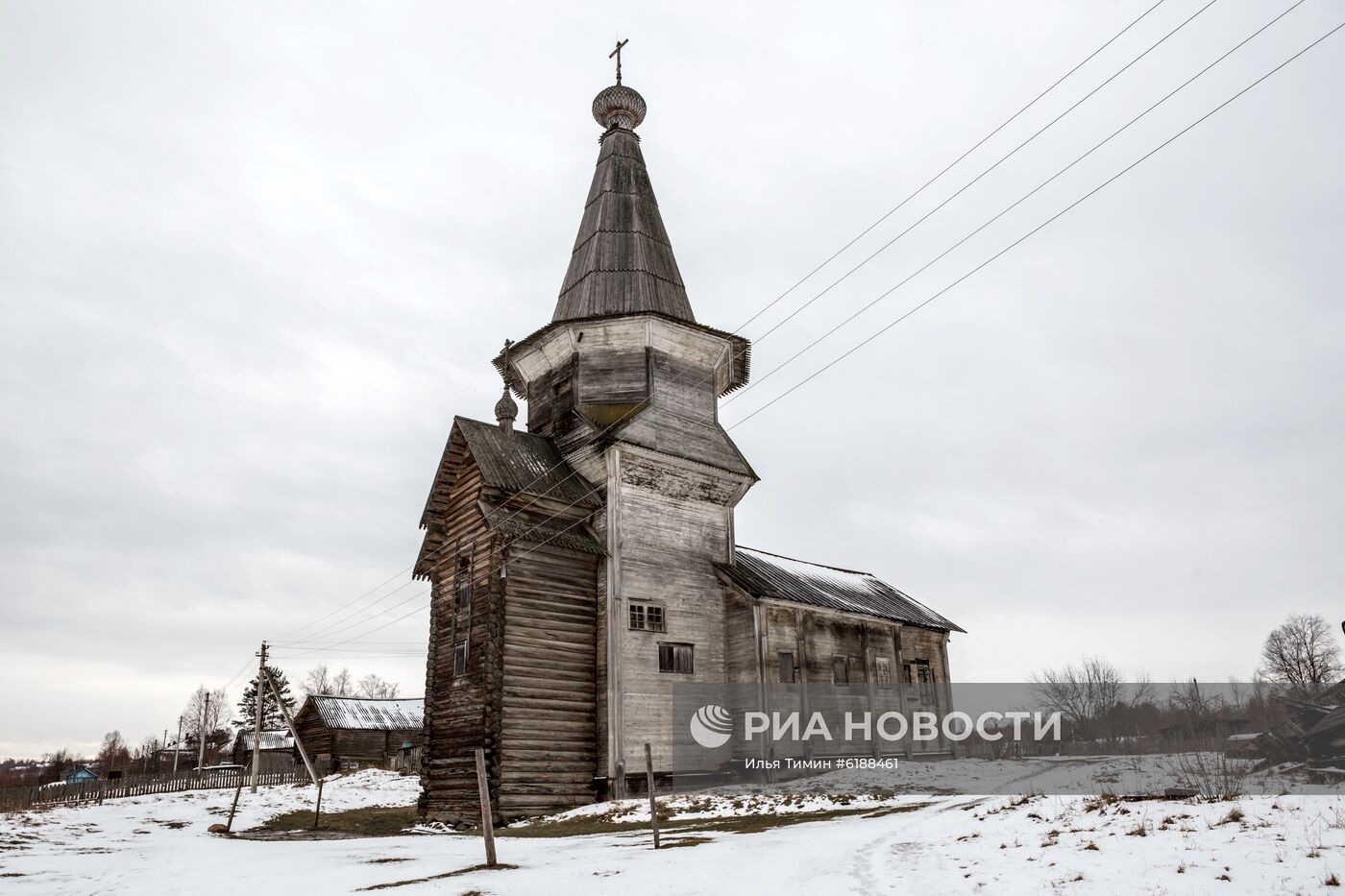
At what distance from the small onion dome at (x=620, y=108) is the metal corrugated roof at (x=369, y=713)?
38.8m

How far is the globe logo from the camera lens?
2583 centimetres

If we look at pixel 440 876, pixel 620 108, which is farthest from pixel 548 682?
pixel 620 108

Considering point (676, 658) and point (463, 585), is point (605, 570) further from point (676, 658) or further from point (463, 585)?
point (463, 585)

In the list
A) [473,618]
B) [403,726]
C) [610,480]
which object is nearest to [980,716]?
[610,480]

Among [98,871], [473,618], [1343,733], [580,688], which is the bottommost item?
[98,871]

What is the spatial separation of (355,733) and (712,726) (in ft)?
131

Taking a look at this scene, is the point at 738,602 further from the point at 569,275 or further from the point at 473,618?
the point at 569,275

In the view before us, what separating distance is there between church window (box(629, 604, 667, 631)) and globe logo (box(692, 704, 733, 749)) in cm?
294

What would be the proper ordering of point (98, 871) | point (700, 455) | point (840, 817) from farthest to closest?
point (700, 455)
point (840, 817)
point (98, 871)

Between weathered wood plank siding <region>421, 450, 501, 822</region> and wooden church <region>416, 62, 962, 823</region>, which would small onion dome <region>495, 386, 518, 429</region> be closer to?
wooden church <region>416, 62, 962, 823</region>

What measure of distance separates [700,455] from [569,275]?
922 cm

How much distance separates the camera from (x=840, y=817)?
1805 centimetres

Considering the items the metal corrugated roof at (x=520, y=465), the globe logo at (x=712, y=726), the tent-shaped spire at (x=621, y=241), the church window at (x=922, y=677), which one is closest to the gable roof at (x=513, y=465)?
the metal corrugated roof at (x=520, y=465)

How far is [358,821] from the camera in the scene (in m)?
26.9
